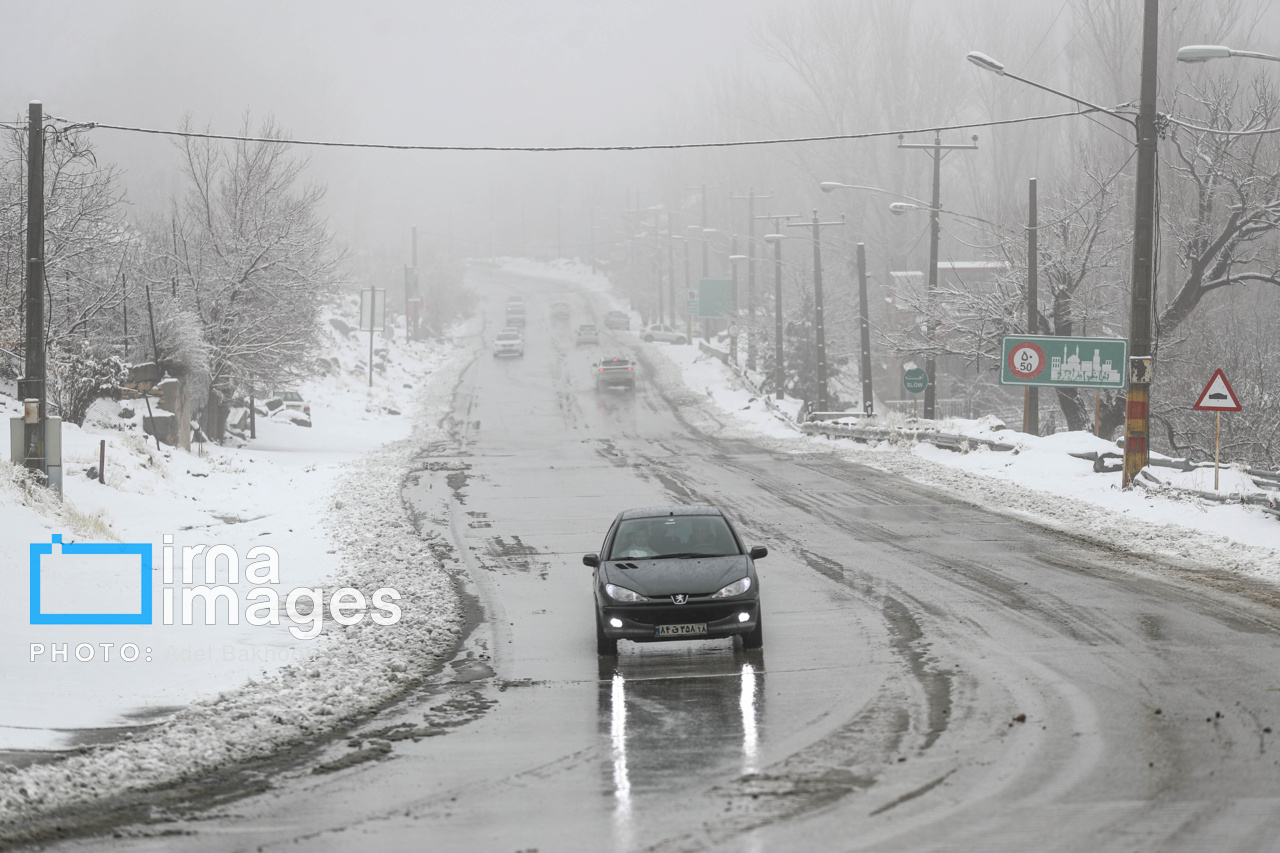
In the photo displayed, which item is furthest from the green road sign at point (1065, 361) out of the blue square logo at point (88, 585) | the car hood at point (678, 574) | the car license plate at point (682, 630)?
the blue square logo at point (88, 585)

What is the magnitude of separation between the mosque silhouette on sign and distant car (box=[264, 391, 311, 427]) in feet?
88.5

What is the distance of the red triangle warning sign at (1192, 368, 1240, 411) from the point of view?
20.7m

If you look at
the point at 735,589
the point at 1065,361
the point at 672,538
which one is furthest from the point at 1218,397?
the point at 735,589

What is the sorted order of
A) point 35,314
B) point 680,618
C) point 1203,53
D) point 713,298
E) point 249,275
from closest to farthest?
point 680,618 < point 1203,53 < point 35,314 < point 249,275 < point 713,298

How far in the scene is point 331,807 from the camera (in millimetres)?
7492

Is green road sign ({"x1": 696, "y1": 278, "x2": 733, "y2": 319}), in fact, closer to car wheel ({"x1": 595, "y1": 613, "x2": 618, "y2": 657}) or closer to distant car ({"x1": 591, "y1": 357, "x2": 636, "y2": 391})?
distant car ({"x1": 591, "y1": 357, "x2": 636, "y2": 391})

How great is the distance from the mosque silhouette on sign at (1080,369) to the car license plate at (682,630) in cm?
2069

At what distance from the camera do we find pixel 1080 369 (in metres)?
30.2

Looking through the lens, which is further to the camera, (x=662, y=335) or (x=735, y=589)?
(x=662, y=335)

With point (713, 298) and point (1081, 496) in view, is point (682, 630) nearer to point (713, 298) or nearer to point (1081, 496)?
point (1081, 496)

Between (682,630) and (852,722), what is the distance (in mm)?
2738

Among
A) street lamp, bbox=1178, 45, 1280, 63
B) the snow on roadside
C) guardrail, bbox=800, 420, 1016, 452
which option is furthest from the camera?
guardrail, bbox=800, 420, 1016, 452

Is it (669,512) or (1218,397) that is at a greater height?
(1218,397)

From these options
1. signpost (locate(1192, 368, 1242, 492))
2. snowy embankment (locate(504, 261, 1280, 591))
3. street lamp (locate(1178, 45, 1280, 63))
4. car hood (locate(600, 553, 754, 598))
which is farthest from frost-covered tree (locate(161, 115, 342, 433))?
car hood (locate(600, 553, 754, 598))
